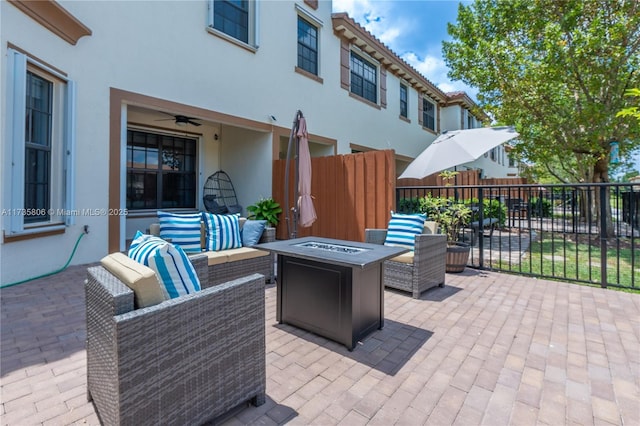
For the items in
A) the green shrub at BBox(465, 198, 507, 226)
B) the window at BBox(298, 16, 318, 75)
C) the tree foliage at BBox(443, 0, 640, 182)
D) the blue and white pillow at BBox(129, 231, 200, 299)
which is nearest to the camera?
the blue and white pillow at BBox(129, 231, 200, 299)

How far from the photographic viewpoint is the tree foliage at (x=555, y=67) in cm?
661

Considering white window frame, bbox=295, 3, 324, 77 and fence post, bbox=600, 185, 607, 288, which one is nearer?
fence post, bbox=600, 185, 607, 288

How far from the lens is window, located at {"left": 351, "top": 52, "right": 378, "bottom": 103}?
10.0 metres

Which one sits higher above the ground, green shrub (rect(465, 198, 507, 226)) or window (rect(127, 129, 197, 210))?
window (rect(127, 129, 197, 210))

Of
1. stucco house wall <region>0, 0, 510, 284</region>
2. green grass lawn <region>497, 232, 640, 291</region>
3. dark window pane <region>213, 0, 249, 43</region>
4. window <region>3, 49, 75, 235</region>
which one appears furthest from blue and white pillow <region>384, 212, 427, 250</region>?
dark window pane <region>213, 0, 249, 43</region>

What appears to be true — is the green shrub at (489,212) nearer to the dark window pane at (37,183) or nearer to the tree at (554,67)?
the tree at (554,67)

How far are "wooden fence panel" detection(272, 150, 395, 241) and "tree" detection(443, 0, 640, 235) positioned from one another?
14.5 feet

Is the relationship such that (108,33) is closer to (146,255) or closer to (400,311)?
(146,255)

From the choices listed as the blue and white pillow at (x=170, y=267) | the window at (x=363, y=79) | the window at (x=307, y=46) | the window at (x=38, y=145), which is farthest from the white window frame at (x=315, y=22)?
the blue and white pillow at (x=170, y=267)

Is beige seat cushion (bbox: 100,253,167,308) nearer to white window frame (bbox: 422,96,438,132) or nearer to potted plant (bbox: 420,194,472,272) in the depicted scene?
potted plant (bbox: 420,194,472,272)

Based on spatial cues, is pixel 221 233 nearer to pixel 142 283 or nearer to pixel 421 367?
pixel 142 283

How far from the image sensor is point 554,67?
22.0 ft

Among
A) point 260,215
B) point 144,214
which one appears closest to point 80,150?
point 144,214

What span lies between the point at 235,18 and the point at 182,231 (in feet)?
17.7
